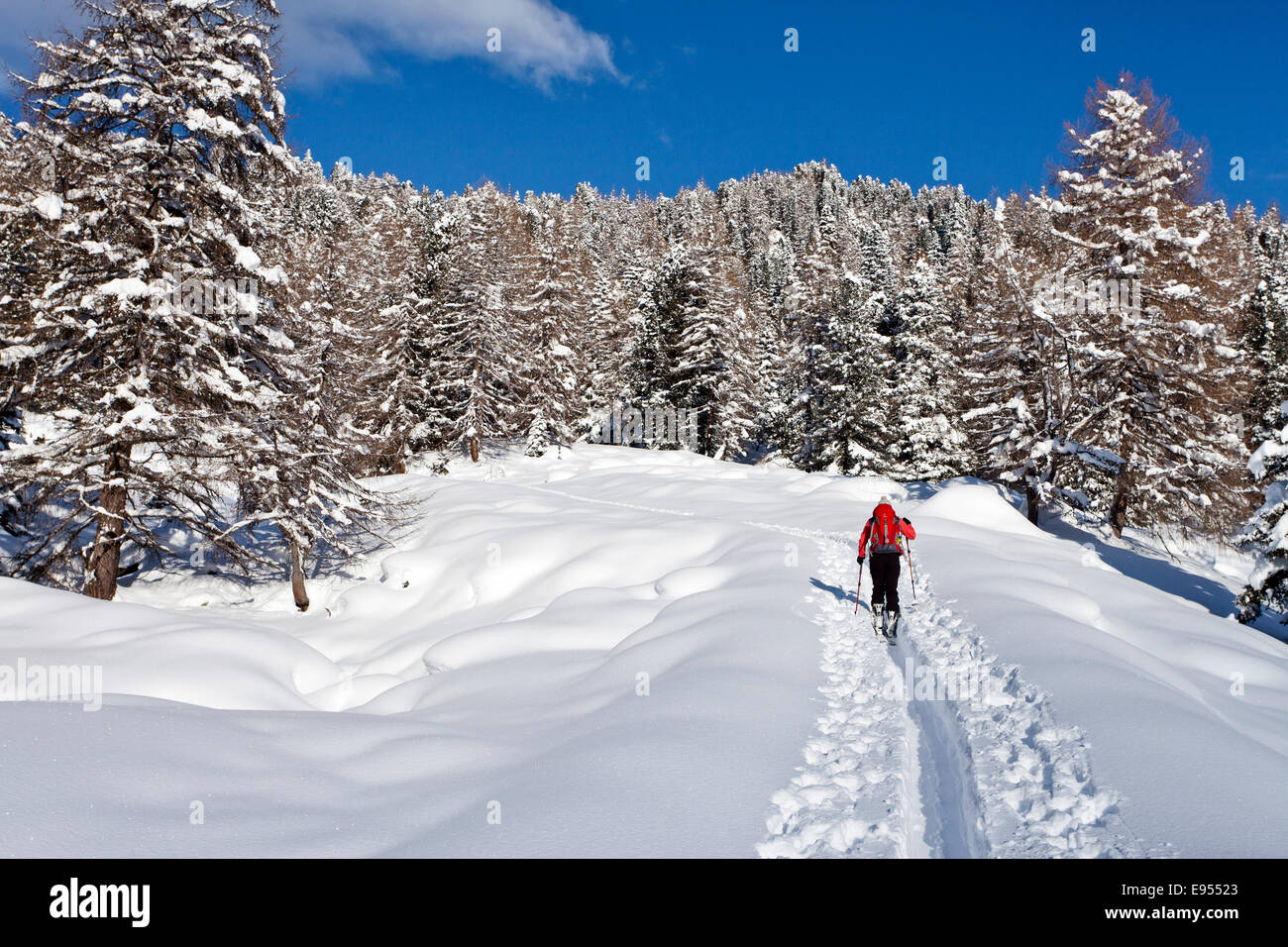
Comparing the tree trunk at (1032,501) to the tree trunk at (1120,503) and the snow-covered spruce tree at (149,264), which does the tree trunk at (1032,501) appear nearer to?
the tree trunk at (1120,503)

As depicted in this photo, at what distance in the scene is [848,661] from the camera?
9133 mm

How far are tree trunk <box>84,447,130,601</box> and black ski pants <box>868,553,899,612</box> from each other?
13896 millimetres

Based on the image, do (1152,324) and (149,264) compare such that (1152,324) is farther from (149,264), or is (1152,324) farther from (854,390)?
(149,264)

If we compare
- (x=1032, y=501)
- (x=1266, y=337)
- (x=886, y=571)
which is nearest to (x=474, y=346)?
(x=1032, y=501)

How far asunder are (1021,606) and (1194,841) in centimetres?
677

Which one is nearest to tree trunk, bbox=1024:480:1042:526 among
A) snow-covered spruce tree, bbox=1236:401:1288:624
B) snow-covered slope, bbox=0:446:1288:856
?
snow-covered slope, bbox=0:446:1288:856

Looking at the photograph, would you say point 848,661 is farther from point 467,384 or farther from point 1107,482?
point 467,384

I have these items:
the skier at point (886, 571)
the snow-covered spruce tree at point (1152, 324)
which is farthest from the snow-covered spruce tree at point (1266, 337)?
the skier at point (886, 571)

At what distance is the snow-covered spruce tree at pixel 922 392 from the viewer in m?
32.4

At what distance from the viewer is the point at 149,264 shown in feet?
40.0

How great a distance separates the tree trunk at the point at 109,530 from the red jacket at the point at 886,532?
13.9 meters

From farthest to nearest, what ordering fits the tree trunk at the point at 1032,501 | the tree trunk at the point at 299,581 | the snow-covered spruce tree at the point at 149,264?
the tree trunk at the point at 1032,501, the tree trunk at the point at 299,581, the snow-covered spruce tree at the point at 149,264

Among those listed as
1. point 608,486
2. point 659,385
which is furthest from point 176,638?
point 659,385

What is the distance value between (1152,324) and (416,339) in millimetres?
33046
